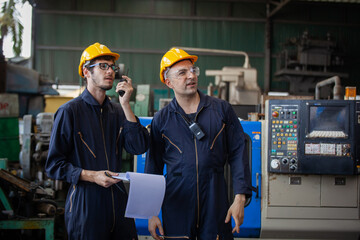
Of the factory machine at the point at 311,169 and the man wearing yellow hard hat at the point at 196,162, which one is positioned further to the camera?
the factory machine at the point at 311,169

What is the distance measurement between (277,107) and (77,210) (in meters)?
1.94

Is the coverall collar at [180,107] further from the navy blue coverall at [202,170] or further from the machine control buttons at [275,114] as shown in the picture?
the machine control buttons at [275,114]

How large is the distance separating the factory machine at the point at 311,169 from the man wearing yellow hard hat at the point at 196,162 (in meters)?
1.25

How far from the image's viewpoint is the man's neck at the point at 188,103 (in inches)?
78.7

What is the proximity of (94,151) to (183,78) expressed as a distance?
25.2 inches

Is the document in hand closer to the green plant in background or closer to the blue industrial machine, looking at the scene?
the blue industrial machine

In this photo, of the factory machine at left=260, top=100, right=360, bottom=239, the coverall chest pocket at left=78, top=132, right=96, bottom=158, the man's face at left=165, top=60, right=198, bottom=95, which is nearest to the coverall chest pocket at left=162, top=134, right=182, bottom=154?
the man's face at left=165, top=60, right=198, bottom=95

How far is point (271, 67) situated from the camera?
37.3 ft

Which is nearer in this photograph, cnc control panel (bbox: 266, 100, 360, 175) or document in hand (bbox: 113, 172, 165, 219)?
document in hand (bbox: 113, 172, 165, 219)

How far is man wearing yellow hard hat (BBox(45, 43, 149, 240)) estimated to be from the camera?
1848mm

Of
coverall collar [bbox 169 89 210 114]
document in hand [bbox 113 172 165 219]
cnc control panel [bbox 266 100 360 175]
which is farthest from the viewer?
cnc control panel [bbox 266 100 360 175]

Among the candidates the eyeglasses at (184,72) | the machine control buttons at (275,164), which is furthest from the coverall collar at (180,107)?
the machine control buttons at (275,164)

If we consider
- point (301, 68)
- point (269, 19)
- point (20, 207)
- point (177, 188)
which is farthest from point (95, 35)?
point (177, 188)

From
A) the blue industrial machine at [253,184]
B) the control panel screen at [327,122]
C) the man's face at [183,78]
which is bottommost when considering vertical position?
the blue industrial machine at [253,184]
